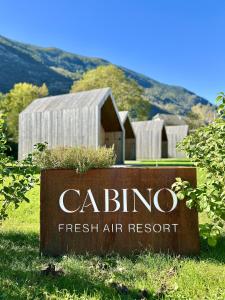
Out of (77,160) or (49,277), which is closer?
(49,277)

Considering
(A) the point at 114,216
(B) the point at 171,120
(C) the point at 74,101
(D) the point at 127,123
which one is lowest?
(A) the point at 114,216

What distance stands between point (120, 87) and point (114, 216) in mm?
53153

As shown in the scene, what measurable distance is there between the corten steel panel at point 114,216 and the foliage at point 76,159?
104 millimetres

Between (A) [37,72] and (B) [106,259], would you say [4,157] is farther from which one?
(A) [37,72]

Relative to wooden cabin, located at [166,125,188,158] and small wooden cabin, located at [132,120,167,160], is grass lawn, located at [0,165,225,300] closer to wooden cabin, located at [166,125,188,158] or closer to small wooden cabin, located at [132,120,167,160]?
small wooden cabin, located at [132,120,167,160]

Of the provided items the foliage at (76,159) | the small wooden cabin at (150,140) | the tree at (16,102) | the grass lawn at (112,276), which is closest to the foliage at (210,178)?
the grass lawn at (112,276)

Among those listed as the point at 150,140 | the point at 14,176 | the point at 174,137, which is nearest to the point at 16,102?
the point at 150,140

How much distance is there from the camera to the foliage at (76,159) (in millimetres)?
5062

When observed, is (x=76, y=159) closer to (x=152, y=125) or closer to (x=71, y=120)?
(x=71, y=120)

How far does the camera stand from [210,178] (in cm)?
454

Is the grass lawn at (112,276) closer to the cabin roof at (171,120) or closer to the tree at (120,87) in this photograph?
the tree at (120,87)

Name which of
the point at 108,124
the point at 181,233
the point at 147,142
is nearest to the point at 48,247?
the point at 181,233

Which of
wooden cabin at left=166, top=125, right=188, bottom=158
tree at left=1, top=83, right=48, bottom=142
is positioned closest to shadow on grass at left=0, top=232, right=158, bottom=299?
wooden cabin at left=166, top=125, right=188, bottom=158

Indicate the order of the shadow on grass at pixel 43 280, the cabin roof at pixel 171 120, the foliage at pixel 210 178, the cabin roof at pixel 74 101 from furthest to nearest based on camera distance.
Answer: the cabin roof at pixel 171 120 < the cabin roof at pixel 74 101 < the foliage at pixel 210 178 < the shadow on grass at pixel 43 280
